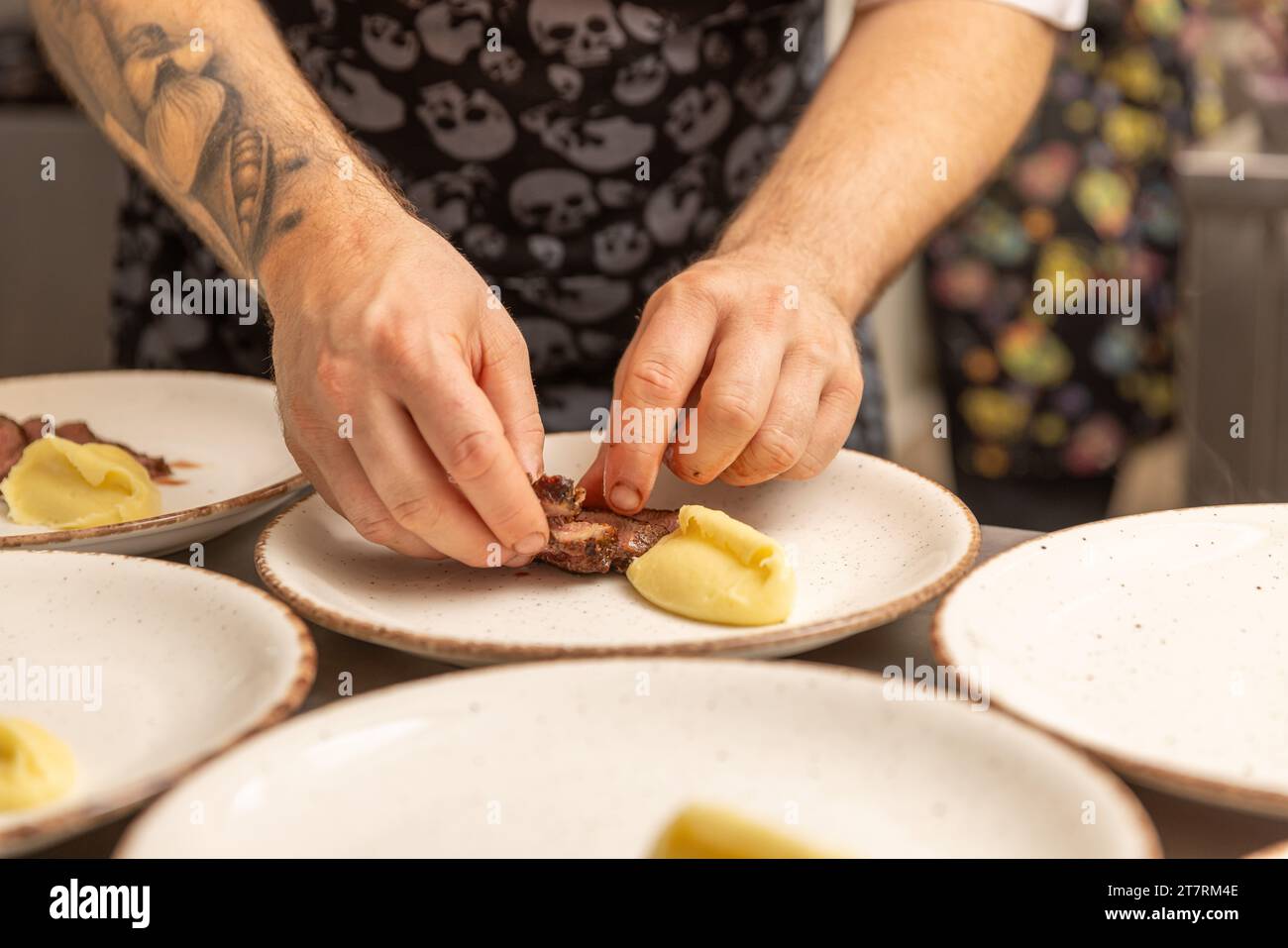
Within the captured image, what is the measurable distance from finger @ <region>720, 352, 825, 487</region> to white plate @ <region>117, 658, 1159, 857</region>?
477mm

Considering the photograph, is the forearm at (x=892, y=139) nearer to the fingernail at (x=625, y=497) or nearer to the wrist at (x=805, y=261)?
the wrist at (x=805, y=261)

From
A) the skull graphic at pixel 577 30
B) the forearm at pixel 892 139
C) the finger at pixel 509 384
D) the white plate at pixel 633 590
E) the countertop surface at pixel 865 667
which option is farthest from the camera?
the skull graphic at pixel 577 30

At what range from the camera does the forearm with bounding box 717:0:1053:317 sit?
5.76 ft

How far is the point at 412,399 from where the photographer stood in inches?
48.6

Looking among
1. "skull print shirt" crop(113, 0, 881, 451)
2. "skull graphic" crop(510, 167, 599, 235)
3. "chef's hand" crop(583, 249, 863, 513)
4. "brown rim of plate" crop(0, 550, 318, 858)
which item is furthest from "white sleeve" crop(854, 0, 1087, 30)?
"brown rim of plate" crop(0, 550, 318, 858)

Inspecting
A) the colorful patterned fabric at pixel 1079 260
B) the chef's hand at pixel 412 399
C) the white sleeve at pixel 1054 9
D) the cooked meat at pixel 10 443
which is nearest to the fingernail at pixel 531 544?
the chef's hand at pixel 412 399

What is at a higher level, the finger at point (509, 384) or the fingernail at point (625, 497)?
the finger at point (509, 384)

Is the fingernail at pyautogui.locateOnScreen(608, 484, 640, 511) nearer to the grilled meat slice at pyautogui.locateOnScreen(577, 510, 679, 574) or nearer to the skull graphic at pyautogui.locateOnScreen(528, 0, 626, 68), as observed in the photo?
the grilled meat slice at pyautogui.locateOnScreen(577, 510, 679, 574)

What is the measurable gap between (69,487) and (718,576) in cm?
76

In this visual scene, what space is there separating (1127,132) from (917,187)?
3025 mm

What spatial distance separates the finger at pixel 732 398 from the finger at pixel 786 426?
0.01 meters

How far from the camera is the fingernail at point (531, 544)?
1284mm
